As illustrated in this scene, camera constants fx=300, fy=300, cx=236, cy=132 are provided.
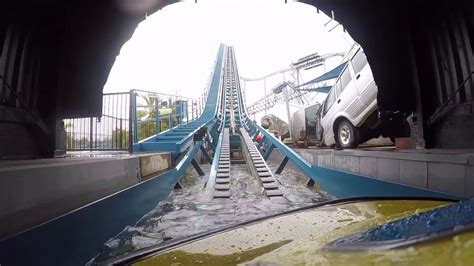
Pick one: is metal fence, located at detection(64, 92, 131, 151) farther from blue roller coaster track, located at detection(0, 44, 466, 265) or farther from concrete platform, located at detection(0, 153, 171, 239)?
concrete platform, located at detection(0, 153, 171, 239)

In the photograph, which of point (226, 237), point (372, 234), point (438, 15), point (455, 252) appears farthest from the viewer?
point (438, 15)

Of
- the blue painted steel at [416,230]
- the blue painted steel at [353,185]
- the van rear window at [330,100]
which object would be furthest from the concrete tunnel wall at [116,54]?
the blue painted steel at [416,230]

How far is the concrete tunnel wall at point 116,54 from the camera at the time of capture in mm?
4441

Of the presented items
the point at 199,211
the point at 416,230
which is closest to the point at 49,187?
the point at 199,211

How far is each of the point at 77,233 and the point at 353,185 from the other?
4.79 metres

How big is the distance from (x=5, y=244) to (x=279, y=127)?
23124mm

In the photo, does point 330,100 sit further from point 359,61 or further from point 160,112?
point 160,112

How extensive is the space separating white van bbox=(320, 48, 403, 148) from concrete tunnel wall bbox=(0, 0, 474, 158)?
34.5 inches

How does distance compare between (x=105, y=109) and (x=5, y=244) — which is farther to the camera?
(x=105, y=109)

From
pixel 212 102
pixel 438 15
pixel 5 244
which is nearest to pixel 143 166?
pixel 5 244

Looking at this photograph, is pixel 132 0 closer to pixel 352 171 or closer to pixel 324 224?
pixel 324 224

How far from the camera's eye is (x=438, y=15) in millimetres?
5156

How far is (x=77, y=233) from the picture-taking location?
3.07 meters

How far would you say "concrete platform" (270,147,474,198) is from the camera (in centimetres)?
356
